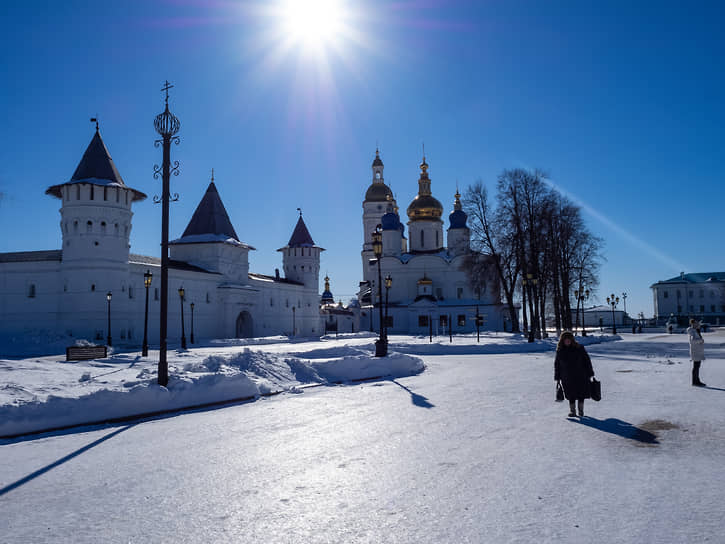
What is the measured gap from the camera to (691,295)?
94.6 m

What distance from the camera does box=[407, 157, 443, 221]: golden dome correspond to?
65500mm

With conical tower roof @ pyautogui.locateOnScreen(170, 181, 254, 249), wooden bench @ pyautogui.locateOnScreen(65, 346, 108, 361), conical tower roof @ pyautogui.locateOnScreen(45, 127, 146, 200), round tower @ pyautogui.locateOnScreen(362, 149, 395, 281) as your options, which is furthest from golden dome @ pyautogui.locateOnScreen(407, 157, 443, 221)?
wooden bench @ pyautogui.locateOnScreen(65, 346, 108, 361)

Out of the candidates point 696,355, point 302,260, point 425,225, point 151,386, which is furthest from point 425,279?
point 151,386

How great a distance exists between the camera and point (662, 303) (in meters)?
96.2

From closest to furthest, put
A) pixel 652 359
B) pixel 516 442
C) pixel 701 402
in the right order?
1. pixel 516 442
2. pixel 701 402
3. pixel 652 359

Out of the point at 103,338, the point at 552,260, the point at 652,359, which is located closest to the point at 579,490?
the point at 652,359

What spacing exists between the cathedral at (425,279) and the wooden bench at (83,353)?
3725 centimetres

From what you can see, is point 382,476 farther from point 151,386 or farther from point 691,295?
point 691,295

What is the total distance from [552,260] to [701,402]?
26831mm

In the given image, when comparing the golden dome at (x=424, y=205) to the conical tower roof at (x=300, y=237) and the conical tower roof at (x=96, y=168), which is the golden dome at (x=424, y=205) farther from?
the conical tower roof at (x=96, y=168)

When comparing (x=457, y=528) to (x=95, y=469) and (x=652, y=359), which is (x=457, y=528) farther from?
(x=652, y=359)

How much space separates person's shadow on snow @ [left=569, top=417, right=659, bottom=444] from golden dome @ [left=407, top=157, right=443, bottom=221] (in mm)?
57921

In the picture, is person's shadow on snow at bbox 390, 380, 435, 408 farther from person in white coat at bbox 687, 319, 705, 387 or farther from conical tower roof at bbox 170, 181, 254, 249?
conical tower roof at bbox 170, 181, 254, 249

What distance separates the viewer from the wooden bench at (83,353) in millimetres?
21297
